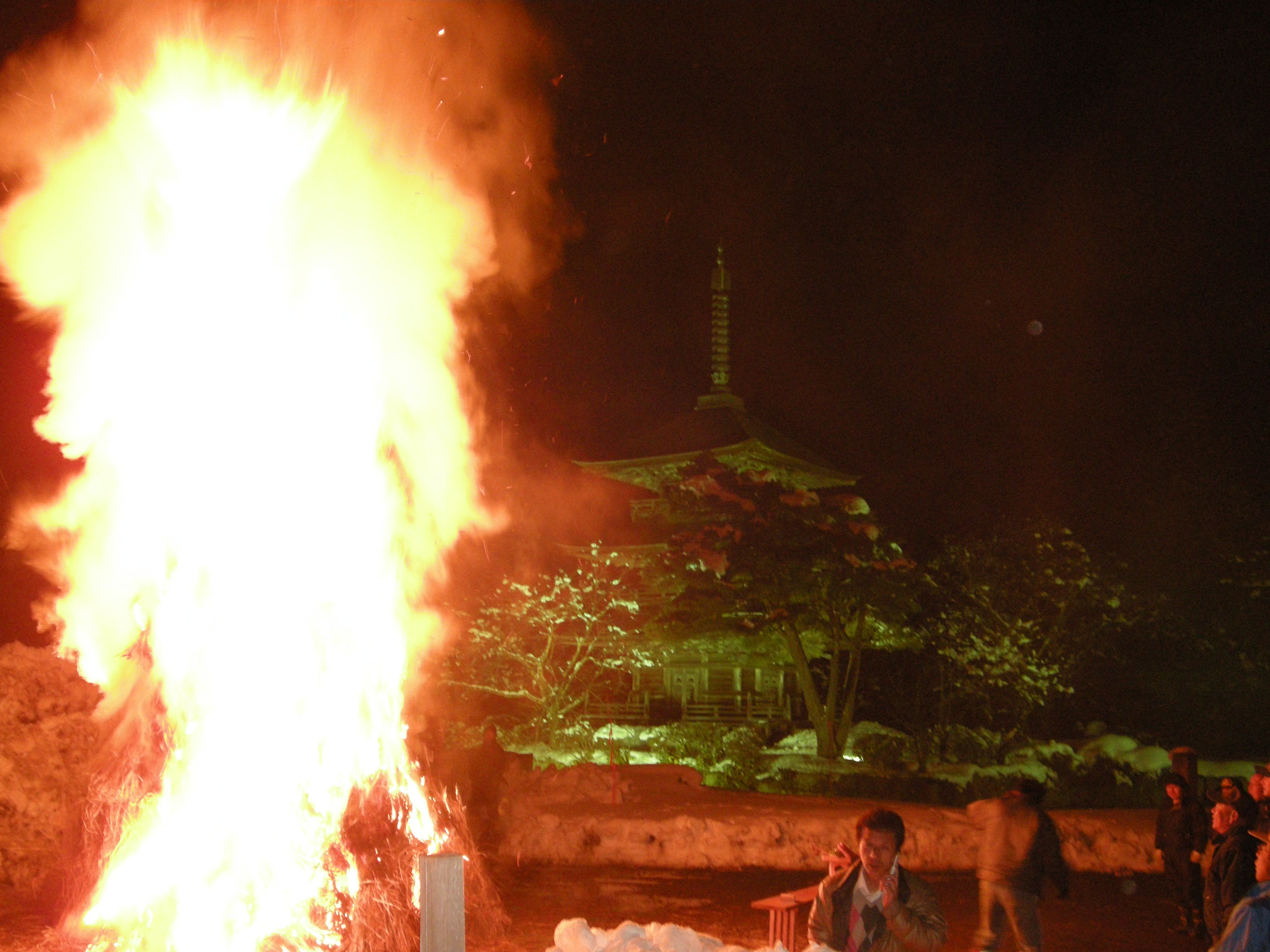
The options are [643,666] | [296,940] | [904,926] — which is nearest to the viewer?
[904,926]

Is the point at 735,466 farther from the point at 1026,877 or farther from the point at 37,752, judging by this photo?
the point at 1026,877

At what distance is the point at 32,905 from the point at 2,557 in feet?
27.2

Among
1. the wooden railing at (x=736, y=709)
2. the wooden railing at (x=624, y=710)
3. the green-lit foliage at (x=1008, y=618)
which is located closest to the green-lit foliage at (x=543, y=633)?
the wooden railing at (x=624, y=710)

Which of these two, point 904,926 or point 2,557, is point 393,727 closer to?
point 904,926

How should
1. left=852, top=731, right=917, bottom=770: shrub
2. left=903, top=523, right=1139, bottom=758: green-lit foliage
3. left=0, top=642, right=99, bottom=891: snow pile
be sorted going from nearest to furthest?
1. left=0, top=642, right=99, bottom=891: snow pile
2. left=852, top=731, right=917, bottom=770: shrub
3. left=903, top=523, right=1139, bottom=758: green-lit foliage

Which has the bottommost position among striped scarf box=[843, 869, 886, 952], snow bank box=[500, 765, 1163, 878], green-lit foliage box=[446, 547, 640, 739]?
snow bank box=[500, 765, 1163, 878]

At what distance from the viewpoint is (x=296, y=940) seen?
6359mm

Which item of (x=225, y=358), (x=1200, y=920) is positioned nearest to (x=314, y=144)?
(x=225, y=358)

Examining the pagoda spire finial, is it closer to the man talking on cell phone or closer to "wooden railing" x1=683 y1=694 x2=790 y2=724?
"wooden railing" x1=683 y1=694 x2=790 y2=724

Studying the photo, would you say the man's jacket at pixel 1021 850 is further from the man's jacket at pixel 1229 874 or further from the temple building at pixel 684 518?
the temple building at pixel 684 518

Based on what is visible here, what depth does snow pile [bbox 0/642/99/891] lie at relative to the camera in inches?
329

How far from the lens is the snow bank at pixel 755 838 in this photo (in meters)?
12.1

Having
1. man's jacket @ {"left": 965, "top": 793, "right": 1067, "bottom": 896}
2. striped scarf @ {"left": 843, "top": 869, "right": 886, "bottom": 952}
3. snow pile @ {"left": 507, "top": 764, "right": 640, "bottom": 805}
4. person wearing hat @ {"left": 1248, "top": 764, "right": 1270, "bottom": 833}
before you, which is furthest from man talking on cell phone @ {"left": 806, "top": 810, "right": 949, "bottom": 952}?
snow pile @ {"left": 507, "top": 764, "right": 640, "bottom": 805}

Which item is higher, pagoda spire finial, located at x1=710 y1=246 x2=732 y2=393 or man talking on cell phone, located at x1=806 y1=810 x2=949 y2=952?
pagoda spire finial, located at x1=710 y1=246 x2=732 y2=393
